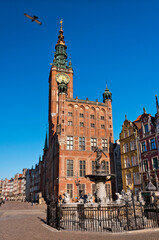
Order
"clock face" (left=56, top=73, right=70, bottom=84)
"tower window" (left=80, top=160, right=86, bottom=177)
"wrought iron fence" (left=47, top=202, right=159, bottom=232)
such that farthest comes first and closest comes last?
"clock face" (left=56, top=73, right=70, bottom=84)
"tower window" (left=80, top=160, right=86, bottom=177)
"wrought iron fence" (left=47, top=202, right=159, bottom=232)

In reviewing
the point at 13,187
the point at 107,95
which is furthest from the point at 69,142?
the point at 13,187

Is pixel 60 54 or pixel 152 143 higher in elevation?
pixel 60 54

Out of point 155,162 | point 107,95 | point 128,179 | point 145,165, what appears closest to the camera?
point 155,162

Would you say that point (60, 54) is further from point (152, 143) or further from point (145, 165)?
point (145, 165)

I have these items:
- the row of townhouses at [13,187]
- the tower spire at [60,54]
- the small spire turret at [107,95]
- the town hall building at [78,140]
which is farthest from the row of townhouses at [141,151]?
the row of townhouses at [13,187]

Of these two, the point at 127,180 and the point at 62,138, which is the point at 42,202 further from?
the point at 127,180

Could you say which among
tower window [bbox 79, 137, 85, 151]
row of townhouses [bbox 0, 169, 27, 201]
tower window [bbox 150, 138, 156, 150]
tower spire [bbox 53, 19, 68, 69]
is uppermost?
tower spire [bbox 53, 19, 68, 69]

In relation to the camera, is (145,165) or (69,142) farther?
(69,142)

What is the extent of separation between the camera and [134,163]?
36594 millimetres

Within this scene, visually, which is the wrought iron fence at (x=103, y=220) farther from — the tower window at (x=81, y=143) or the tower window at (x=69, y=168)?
the tower window at (x=81, y=143)

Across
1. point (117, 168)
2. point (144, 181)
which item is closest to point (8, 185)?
point (117, 168)

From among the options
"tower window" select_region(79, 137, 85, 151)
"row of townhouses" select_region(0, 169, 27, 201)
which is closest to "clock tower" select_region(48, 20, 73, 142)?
"tower window" select_region(79, 137, 85, 151)

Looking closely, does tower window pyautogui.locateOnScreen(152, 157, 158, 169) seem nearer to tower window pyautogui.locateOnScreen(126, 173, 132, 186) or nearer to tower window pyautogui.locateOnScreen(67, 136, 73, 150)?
tower window pyautogui.locateOnScreen(126, 173, 132, 186)

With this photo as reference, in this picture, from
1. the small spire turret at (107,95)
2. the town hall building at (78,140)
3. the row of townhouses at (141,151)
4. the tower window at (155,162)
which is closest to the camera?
the tower window at (155,162)
